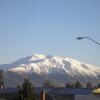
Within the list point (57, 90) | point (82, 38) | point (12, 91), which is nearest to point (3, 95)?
point (12, 91)

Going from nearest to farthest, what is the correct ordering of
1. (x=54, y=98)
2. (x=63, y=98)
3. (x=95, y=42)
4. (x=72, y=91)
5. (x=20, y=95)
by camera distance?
(x=95, y=42) < (x=20, y=95) < (x=54, y=98) < (x=63, y=98) < (x=72, y=91)

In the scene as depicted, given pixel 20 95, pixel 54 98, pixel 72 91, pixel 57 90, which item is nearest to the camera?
pixel 20 95

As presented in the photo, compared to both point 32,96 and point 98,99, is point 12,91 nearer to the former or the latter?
point 98,99

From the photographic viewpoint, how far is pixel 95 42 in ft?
127

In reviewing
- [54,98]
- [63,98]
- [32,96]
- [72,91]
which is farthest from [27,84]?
[72,91]

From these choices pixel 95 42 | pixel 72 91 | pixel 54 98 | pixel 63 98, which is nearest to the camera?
pixel 95 42

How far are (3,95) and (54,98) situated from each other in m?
23.2

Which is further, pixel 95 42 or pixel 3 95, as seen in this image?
pixel 3 95

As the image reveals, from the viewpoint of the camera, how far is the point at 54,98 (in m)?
94.1

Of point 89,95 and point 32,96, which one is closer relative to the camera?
point 32,96

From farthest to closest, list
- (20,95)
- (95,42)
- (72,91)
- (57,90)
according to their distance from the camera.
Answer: (57,90) → (72,91) → (20,95) → (95,42)

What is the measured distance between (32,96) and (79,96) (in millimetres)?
38994

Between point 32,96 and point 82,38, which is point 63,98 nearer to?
point 32,96

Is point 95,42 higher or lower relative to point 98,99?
higher
